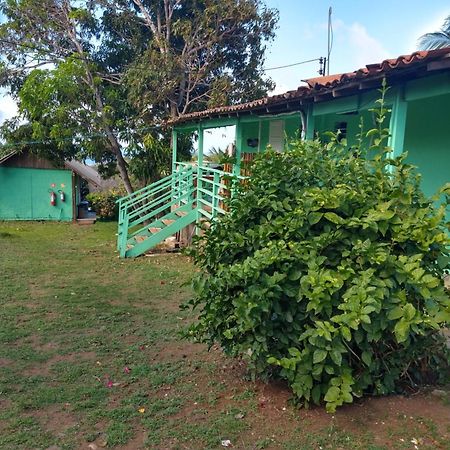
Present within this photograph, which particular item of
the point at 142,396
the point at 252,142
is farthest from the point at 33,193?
the point at 142,396

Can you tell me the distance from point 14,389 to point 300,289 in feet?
8.74

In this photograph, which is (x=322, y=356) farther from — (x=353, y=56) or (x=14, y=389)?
(x=353, y=56)

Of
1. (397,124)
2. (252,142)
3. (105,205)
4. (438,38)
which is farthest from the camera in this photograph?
(438,38)

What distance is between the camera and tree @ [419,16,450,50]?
67.3 ft

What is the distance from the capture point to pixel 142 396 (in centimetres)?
368

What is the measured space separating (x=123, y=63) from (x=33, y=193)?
6.07 meters

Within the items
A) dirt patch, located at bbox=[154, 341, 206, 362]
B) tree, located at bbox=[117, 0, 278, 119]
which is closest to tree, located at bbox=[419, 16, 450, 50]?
tree, located at bbox=[117, 0, 278, 119]

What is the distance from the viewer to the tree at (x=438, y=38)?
20.5m

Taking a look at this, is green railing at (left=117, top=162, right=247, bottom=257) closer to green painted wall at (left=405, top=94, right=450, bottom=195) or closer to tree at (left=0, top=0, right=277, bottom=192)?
tree at (left=0, top=0, right=277, bottom=192)

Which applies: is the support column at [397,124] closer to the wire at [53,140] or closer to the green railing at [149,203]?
the green railing at [149,203]

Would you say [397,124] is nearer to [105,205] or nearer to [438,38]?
[105,205]

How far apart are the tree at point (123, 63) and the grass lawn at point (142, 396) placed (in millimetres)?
7790

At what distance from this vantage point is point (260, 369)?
3.27m

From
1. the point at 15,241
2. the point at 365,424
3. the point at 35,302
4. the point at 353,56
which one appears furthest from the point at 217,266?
the point at 353,56
